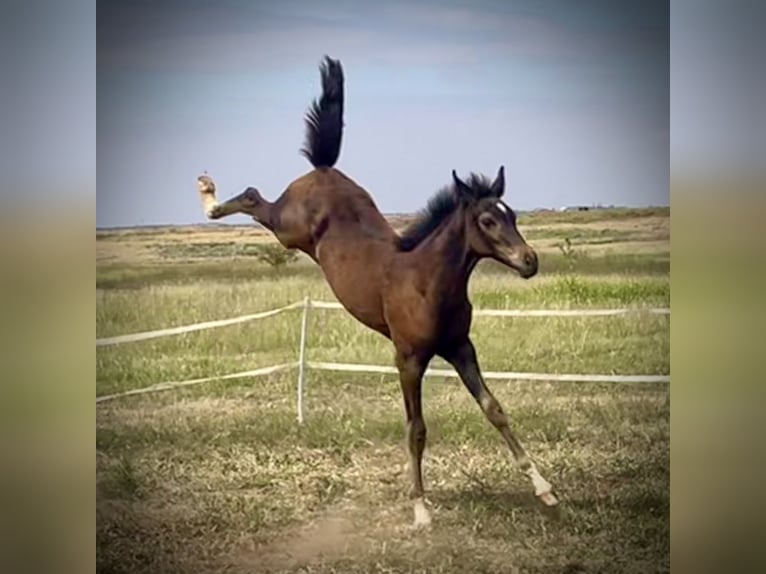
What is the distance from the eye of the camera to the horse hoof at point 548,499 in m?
3.43

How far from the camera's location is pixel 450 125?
3451 millimetres

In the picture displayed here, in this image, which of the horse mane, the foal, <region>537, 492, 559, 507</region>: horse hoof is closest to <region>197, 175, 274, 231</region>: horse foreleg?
the foal

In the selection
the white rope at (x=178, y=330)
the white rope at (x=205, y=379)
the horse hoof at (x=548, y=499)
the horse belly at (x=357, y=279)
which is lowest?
the horse hoof at (x=548, y=499)

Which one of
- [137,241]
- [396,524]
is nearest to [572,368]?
[396,524]

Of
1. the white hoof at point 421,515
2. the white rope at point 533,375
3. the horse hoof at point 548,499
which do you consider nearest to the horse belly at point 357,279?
the white rope at point 533,375

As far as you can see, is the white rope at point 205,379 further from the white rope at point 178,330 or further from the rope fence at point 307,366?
the white rope at point 178,330

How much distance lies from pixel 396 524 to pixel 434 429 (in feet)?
1.00

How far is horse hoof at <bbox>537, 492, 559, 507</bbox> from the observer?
3434 mm

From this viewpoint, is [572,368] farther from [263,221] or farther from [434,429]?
[263,221]

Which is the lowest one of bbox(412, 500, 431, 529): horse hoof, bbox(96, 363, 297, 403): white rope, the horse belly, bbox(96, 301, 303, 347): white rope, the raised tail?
bbox(412, 500, 431, 529): horse hoof

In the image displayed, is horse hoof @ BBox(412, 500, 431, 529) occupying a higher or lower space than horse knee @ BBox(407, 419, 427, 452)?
lower

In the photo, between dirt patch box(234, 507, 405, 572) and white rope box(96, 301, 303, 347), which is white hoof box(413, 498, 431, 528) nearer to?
dirt patch box(234, 507, 405, 572)

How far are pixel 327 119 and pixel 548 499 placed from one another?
1323mm
